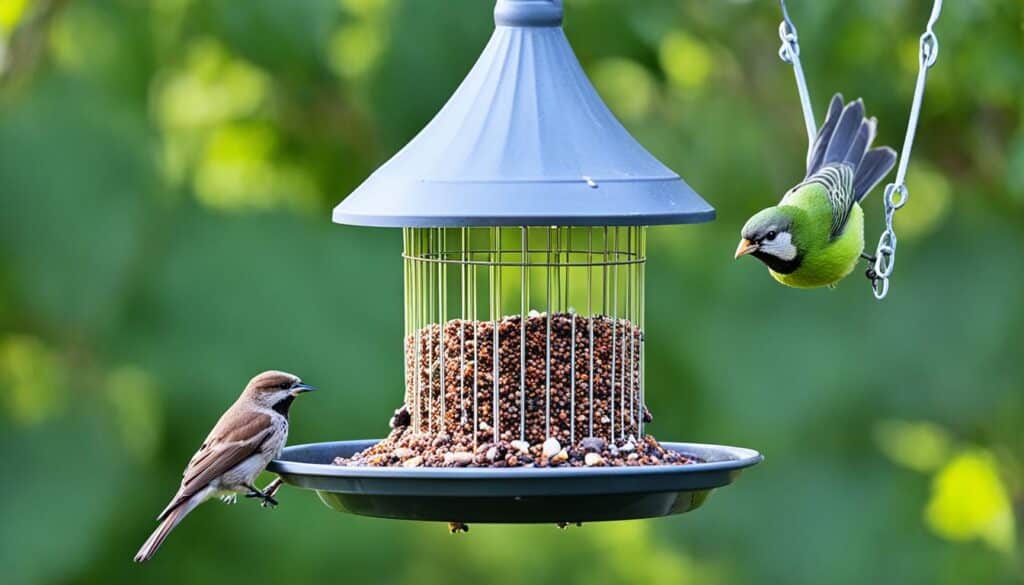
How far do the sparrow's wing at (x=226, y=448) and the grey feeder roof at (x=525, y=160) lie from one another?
116cm

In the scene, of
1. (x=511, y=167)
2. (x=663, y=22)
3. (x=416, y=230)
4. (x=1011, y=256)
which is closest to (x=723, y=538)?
(x=1011, y=256)

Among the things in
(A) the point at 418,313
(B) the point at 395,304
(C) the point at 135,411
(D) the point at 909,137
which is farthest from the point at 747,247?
(C) the point at 135,411

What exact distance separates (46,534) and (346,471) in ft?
19.4

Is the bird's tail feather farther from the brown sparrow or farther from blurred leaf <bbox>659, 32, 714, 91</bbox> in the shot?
blurred leaf <bbox>659, 32, 714, 91</bbox>

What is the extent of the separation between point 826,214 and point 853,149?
0.44 m

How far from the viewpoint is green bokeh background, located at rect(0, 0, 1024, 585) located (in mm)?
10758

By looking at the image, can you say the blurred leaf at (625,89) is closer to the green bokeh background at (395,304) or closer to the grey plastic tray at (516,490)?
the green bokeh background at (395,304)

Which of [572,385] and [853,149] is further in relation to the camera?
[853,149]

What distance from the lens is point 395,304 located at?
425 inches

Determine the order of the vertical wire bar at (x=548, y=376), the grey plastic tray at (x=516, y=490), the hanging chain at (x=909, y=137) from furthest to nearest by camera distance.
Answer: the vertical wire bar at (x=548, y=376)
the hanging chain at (x=909, y=137)
the grey plastic tray at (x=516, y=490)

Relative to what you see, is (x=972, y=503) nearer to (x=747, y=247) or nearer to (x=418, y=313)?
(x=747, y=247)

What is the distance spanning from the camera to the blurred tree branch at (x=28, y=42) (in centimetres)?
1105

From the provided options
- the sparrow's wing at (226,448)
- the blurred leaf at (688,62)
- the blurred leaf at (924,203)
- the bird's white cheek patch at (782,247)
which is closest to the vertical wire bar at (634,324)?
the bird's white cheek patch at (782,247)

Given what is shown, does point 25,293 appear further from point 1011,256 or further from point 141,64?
point 1011,256
